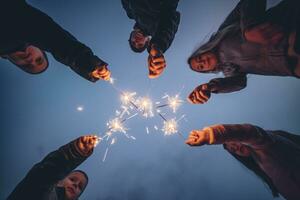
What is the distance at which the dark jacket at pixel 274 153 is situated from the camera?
13.0 ft

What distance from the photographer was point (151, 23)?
5375 mm

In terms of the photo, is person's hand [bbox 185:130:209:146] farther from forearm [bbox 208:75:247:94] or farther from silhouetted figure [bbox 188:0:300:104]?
forearm [bbox 208:75:247:94]

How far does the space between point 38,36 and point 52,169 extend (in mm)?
1984

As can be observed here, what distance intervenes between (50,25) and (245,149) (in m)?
4.30

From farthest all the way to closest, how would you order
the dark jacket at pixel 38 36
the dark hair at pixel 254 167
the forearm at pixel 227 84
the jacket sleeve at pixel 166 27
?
the forearm at pixel 227 84
the dark hair at pixel 254 167
the jacket sleeve at pixel 166 27
the dark jacket at pixel 38 36

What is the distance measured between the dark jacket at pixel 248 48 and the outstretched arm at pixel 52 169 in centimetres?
301

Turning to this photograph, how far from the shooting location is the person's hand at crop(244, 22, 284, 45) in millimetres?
3375

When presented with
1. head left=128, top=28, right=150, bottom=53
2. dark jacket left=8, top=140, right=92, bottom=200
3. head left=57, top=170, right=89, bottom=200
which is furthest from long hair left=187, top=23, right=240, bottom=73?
head left=57, top=170, right=89, bottom=200

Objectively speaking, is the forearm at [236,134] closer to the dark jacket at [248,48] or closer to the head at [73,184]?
the dark jacket at [248,48]

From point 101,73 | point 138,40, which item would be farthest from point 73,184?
point 138,40

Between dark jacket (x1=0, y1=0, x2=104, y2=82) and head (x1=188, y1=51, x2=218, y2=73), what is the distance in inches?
115

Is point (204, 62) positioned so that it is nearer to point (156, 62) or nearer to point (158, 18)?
point (158, 18)

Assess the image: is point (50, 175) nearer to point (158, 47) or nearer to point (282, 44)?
point (158, 47)

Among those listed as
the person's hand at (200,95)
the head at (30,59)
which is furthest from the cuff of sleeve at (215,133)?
the head at (30,59)
